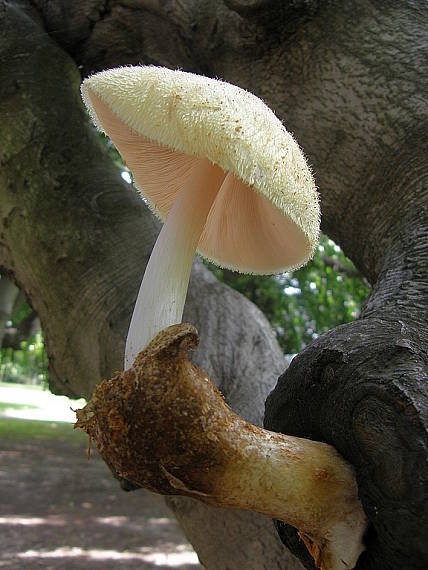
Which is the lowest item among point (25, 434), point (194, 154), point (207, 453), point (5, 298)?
point (25, 434)

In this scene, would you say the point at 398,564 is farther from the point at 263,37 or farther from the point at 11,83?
the point at 11,83

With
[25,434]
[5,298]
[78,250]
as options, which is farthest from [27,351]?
[78,250]

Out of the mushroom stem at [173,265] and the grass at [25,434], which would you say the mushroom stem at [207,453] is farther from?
the grass at [25,434]

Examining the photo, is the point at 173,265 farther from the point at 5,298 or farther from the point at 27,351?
the point at 27,351

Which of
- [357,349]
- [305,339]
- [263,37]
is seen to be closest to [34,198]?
[263,37]

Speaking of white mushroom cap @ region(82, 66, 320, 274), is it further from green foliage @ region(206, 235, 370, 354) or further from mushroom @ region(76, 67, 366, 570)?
green foliage @ region(206, 235, 370, 354)

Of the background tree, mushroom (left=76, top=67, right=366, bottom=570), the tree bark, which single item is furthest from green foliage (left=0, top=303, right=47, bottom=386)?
mushroom (left=76, top=67, right=366, bottom=570)
